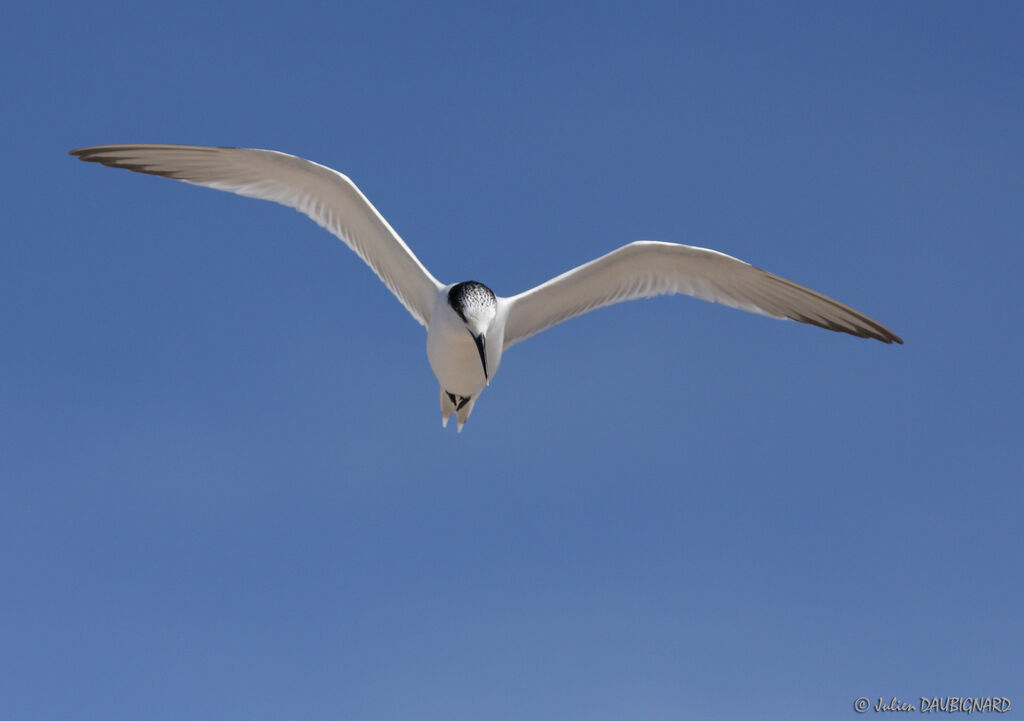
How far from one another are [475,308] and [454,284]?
21.8 inches

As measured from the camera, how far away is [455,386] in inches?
386

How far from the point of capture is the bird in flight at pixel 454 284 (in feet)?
31.8

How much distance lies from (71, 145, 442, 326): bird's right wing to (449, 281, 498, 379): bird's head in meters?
0.87

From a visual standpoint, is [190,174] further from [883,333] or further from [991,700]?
[991,700]

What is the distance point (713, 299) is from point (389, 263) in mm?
3372

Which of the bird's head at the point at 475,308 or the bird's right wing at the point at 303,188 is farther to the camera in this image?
the bird's right wing at the point at 303,188

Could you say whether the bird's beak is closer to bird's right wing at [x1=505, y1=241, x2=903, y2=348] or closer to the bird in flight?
the bird in flight

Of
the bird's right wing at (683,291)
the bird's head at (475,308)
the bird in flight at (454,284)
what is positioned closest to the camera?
the bird's head at (475,308)

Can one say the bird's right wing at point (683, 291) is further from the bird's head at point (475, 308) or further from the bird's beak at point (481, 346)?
the bird's beak at point (481, 346)

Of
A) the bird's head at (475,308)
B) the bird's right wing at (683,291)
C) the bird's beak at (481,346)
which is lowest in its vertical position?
the bird's beak at (481,346)

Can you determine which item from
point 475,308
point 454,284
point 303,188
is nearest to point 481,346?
point 475,308

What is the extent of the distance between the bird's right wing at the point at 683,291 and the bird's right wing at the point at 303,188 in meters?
1.09

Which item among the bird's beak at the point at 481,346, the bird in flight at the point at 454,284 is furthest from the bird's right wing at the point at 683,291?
the bird's beak at the point at 481,346

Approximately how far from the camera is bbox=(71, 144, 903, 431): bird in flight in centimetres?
970
